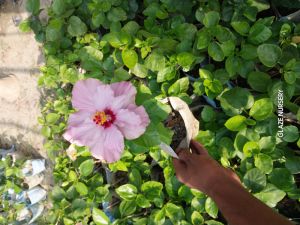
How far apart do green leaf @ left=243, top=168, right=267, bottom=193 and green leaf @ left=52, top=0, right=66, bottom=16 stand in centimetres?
106

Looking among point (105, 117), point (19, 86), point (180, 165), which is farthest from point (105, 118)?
point (19, 86)

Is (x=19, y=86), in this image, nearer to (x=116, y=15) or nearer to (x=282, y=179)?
(x=116, y=15)

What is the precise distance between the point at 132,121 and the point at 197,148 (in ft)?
1.01

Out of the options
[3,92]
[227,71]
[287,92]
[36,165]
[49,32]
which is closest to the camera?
[287,92]

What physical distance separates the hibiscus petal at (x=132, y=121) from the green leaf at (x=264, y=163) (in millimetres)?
460

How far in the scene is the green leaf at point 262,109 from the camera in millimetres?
→ 1217


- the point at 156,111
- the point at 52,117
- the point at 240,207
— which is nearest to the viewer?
the point at 240,207

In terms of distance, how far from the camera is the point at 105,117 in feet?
3.38

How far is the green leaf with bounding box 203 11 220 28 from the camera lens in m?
1.31

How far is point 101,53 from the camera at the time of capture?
1527 mm

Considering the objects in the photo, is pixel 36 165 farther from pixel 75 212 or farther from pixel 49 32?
pixel 49 32

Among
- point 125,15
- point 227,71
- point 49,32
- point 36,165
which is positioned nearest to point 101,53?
point 125,15

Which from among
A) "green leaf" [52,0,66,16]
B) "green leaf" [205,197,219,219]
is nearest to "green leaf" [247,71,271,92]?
"green leaf" [205,197,219,219]

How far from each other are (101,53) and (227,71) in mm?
541
